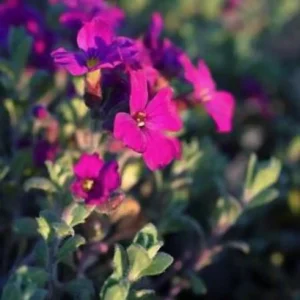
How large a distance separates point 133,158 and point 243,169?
888 millimetres

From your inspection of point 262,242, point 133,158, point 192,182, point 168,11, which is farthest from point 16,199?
point 168,11

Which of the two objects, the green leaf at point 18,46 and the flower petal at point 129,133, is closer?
the flower petal at point 129,133

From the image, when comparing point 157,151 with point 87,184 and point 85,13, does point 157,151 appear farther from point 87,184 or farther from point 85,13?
point 85,13

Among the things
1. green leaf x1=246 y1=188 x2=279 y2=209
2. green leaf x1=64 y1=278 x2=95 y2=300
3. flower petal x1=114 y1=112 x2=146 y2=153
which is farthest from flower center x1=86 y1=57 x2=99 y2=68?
green leaf x1=246 y1=188 x2=279 y2=209

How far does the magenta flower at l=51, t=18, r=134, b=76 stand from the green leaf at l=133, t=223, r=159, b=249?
35 centimetres

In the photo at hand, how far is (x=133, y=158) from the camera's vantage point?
6.34 ft

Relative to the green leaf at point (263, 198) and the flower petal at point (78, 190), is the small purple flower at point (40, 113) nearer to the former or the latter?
the flower petal at point (78, 190)

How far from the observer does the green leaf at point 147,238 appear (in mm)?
1495

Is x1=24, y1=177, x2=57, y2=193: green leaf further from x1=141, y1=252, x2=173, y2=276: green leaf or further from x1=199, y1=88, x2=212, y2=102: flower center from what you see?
x1=199, y1=88, x2=212, y2=102: flower center

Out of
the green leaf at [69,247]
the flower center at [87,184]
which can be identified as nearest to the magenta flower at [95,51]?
the flower center at [87,184]

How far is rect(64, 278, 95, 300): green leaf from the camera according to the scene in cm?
154

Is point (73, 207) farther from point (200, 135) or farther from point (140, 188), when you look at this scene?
point (200, 135)

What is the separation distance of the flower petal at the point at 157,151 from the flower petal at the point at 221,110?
0.23m

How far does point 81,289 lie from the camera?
1.56 meters
